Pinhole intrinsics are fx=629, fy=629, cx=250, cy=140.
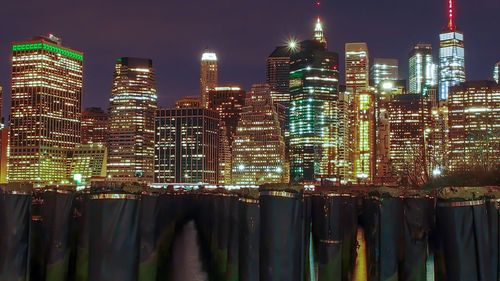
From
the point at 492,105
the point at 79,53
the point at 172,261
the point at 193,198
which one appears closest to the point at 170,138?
the point at 79,53

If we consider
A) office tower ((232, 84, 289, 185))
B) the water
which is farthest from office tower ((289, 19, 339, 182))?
the water

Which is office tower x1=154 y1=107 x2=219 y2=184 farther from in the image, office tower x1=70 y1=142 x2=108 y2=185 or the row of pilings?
the row of pilings

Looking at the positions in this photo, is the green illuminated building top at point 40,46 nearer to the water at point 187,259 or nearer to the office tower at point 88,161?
the office tower at point 88,161

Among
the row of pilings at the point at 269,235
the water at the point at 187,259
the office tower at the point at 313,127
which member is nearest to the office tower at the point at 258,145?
the office tower at the point at 313,127

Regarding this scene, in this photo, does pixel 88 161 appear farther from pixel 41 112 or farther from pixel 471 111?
pixel 471 111

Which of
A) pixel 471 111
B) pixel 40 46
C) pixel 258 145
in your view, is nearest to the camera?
pixel 471 111

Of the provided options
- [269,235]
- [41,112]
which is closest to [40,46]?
[41,112]
